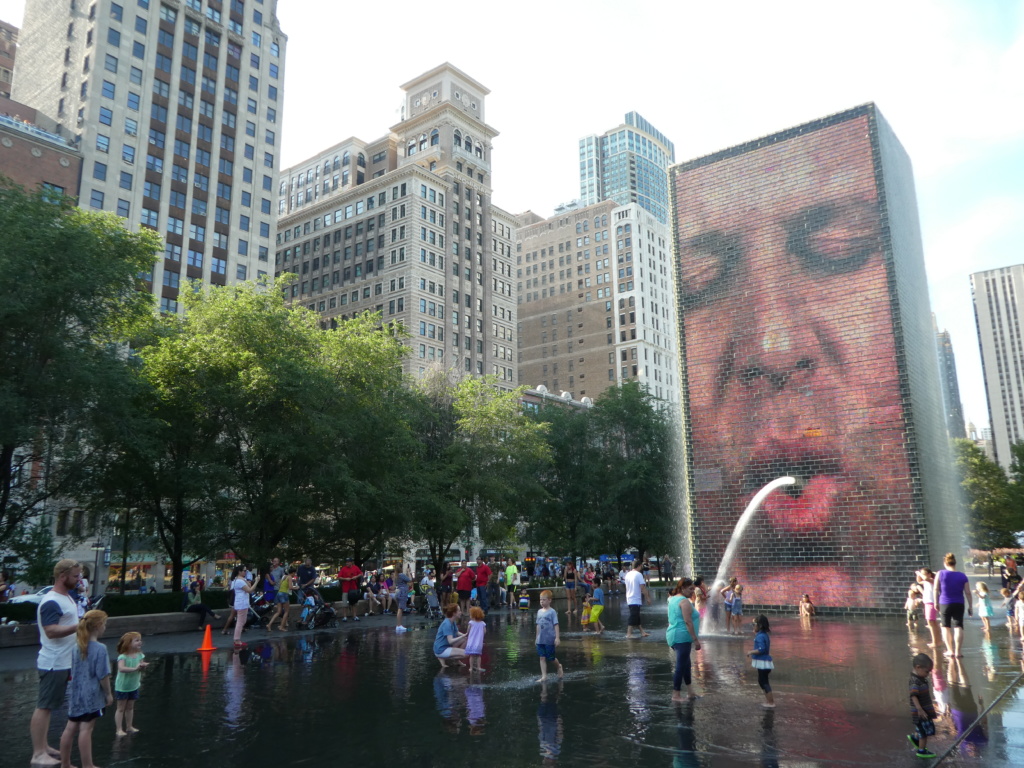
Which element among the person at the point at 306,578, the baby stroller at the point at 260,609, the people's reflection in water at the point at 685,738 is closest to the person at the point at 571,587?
the person at the point at 306,578

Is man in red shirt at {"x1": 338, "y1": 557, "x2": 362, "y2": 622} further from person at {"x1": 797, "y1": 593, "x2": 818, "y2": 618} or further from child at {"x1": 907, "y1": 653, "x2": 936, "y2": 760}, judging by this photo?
child at {"x1": 907, "y1": 653, "x2": 936, "y2": 760}

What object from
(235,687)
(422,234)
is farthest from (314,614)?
(422,234)

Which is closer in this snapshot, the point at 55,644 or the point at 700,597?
the point at 55,644

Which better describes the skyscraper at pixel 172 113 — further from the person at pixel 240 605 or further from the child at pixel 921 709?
the child at pixel 921 709

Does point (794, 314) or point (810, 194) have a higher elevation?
point (810, 194)

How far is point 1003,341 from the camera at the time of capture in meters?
145

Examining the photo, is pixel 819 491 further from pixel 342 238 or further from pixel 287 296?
pixel 287 296

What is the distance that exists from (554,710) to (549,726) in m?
0.97

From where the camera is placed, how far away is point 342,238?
10194cm

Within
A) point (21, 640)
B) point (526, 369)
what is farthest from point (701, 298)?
point (526, 369)

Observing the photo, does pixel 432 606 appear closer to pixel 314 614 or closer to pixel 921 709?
pixel 314 614

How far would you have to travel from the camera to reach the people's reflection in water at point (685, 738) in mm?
7492

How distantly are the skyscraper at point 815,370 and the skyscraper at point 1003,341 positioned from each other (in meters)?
140

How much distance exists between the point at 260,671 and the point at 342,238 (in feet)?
305
